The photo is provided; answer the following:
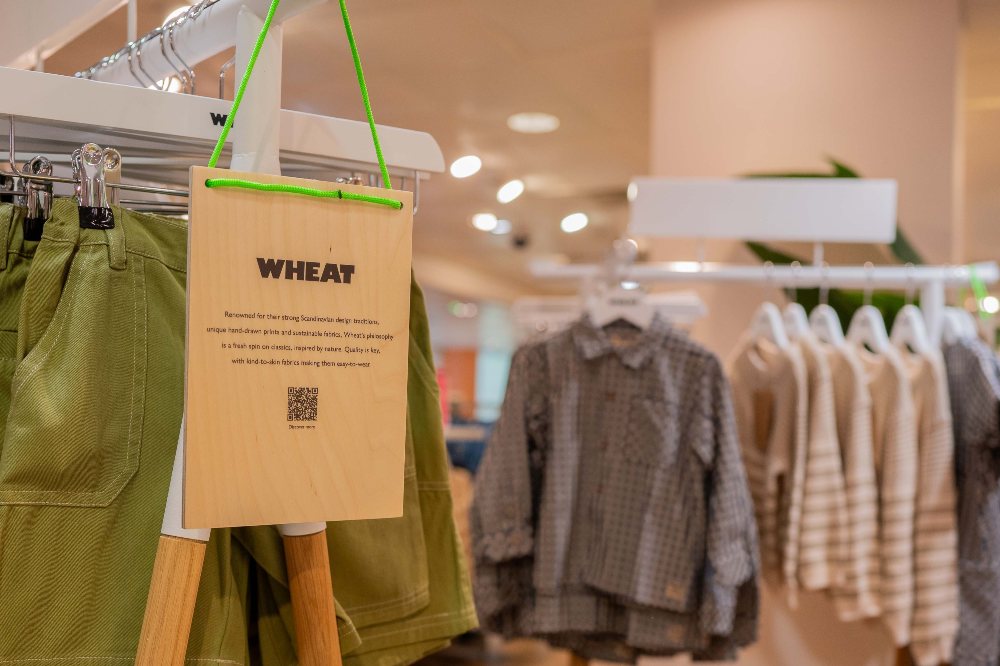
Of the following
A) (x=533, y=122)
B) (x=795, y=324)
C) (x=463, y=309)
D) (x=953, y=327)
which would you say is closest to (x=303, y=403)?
(x=795, y=324)

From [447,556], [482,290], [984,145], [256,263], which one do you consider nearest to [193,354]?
[256,263]

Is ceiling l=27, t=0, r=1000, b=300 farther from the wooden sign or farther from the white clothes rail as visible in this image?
the wooden sign

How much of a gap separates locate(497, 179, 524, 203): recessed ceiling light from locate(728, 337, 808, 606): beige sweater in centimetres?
299

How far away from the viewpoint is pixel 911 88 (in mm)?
2670

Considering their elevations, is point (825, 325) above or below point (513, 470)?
above

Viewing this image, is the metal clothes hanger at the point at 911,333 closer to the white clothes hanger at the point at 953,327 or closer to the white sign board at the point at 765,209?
the white clothes hanger at the point at 953,327

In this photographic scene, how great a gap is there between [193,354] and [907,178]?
2.51m

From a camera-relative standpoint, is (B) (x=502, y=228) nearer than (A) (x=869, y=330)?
No

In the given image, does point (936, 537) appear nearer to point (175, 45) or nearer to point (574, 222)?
point (175, 45)

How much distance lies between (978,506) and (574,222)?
16.0 ft

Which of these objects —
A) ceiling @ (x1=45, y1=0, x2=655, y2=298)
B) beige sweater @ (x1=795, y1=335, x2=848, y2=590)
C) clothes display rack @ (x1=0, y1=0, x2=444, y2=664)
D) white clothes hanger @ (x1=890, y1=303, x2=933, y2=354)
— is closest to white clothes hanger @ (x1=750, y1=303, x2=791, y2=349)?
beige sweater @ (x1=795, y1=335, x2=848, y2=590)

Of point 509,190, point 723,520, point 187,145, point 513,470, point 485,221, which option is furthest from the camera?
point 485,221

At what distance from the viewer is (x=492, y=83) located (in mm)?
3486

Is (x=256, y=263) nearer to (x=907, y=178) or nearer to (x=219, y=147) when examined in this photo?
(x=219, y=147)
